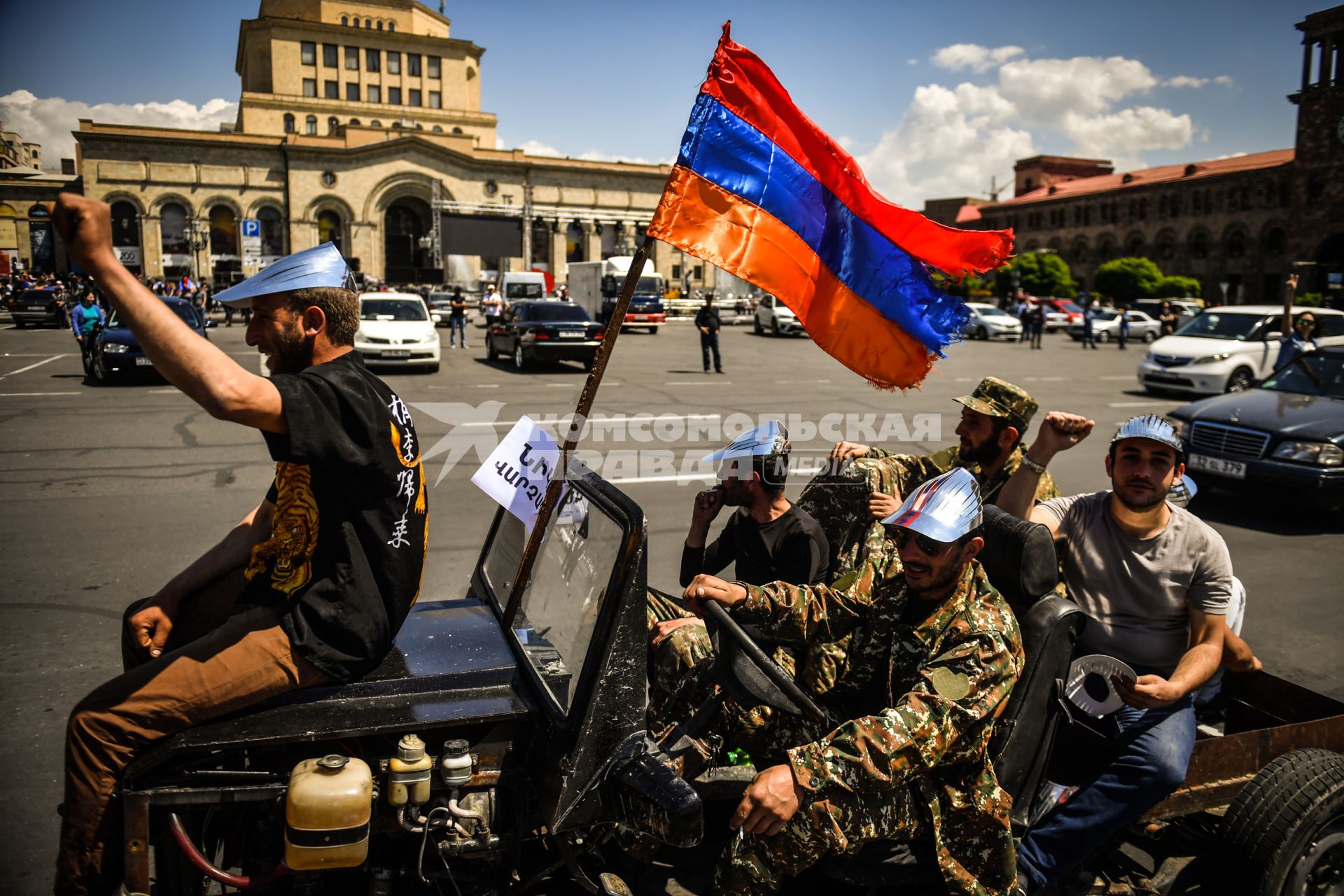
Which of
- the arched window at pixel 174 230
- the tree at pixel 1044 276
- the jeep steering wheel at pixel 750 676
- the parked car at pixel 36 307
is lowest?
the jeep steering wheel at pixel 750 676

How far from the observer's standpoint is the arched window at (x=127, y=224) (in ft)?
241

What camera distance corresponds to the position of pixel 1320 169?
60094 millimetres

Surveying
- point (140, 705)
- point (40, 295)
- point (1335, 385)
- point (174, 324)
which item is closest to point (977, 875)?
point (140, 705)

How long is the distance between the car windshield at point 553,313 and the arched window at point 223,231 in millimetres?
62914

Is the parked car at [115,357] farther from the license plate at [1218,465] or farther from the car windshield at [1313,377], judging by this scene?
the car windshield at [1313,377]

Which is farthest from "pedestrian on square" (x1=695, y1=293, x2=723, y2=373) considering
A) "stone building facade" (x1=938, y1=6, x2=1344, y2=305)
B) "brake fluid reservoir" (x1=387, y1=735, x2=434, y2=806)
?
"stone building facade" (x1=938, y1=6, x2=1344, y2=305)

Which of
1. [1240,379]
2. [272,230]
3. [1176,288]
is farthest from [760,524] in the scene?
[272,230]

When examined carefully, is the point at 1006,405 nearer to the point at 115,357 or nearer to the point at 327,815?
the point at 327,815

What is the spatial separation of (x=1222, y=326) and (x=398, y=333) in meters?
19.4

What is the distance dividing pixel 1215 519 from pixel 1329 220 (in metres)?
65.6

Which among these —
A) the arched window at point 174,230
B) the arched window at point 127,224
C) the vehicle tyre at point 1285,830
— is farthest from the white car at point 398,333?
the arched window at point 127,224

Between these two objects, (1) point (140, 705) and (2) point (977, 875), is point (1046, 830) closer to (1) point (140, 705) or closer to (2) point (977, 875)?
(2) point (977, 875)

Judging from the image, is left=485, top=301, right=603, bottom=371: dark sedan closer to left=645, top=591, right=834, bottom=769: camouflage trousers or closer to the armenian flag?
the armenian flag

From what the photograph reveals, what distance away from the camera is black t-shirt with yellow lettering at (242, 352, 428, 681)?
2361 millimetres
